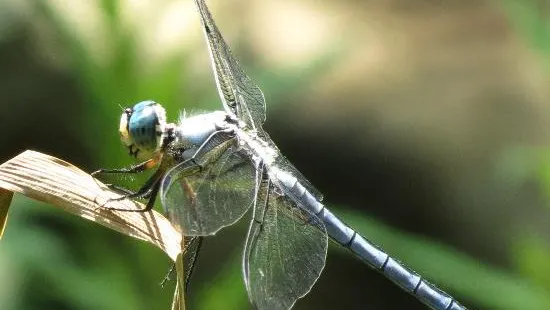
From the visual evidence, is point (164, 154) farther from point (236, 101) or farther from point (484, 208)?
point (484, 208)

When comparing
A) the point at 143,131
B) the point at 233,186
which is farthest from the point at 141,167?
the point at 233,186

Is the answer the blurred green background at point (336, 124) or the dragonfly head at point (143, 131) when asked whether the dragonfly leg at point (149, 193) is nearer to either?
the dragonfly head at point (143, 131)

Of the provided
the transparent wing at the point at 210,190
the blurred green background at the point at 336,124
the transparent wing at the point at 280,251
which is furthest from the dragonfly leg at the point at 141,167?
the blurred green background at the point at 336,124

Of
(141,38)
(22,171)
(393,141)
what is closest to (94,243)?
(141,38)

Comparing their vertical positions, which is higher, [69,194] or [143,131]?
[69,194]

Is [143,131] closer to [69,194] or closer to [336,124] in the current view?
[69,194]

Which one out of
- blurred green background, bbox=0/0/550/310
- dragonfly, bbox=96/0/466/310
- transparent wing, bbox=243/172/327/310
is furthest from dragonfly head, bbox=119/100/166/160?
blurred green background, bbox=0/0/550/310

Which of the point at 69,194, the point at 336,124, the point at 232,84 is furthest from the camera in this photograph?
the point at 336,124
